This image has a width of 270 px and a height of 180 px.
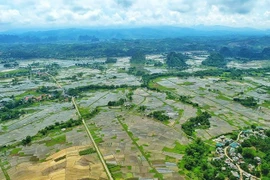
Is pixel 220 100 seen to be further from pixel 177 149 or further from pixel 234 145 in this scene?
pixel 177 149

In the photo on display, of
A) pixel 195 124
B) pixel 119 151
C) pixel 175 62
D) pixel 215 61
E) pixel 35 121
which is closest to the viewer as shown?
pixel 119 151

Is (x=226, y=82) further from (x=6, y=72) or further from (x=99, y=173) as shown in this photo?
(x=6, y=72)

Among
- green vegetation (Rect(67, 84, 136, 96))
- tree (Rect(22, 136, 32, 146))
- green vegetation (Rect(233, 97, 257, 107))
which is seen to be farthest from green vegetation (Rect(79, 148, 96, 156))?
green vegetation (Rect(233, 97, 257, 107))

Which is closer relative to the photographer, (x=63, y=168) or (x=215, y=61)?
(x=63, y=168)

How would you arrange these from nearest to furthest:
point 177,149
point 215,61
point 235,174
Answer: point 235,174
point 177,149
point 215,61

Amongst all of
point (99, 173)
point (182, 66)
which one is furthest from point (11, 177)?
point (182, 66)

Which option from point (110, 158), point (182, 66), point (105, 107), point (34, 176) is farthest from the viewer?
point (182, 66)

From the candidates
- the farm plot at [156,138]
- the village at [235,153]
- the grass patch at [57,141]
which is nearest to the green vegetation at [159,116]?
the farm plot at [156,138]

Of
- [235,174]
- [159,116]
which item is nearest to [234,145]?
[235,174]
